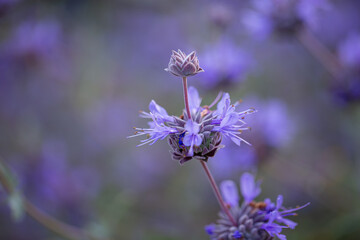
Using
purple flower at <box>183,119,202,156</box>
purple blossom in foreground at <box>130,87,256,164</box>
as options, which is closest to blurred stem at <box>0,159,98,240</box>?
purple blossom in foreground at <box>130,87,256,164</box>

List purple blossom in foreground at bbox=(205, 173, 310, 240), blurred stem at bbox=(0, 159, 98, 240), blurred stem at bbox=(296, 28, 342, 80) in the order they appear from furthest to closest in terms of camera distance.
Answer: blurred stem at bbox=(296, 28, 342, 80), blurred stem at bbox=(0, 159, 98, 240), purple blossom in foreground at bbox=(205, 173, 310, 240)

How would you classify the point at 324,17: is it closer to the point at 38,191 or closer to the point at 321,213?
the point at 321,213

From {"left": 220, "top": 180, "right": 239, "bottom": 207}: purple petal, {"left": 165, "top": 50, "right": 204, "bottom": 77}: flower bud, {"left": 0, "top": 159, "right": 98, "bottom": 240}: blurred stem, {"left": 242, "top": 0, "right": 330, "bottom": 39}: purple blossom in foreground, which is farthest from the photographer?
{"left": 242, "top": 0, "right": 330, "bottom": 39}: purple blossom in foreground

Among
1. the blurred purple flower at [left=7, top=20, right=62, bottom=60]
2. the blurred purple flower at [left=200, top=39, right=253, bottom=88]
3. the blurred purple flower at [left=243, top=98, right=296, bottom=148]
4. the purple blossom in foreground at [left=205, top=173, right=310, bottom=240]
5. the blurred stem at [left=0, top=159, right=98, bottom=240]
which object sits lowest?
the purple blossom in foreground at [left=205, top=173, right=310, bottom=240]

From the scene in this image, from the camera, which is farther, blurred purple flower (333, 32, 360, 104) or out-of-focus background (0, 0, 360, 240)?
out-of-focus background (0, 0, 360, 240)

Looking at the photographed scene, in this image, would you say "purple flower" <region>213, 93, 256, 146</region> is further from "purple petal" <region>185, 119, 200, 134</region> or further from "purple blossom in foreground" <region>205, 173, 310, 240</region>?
"purple blossom in foreground" <region>205, 173, 310, 240</region>

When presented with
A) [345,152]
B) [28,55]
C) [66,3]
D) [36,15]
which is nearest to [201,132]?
[345,152]

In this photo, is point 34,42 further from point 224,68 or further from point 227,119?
point 227,119

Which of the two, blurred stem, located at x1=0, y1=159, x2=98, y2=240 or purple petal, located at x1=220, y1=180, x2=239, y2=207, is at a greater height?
blurred stem, located at x1=0, y1=159, x2=98, y2=240
